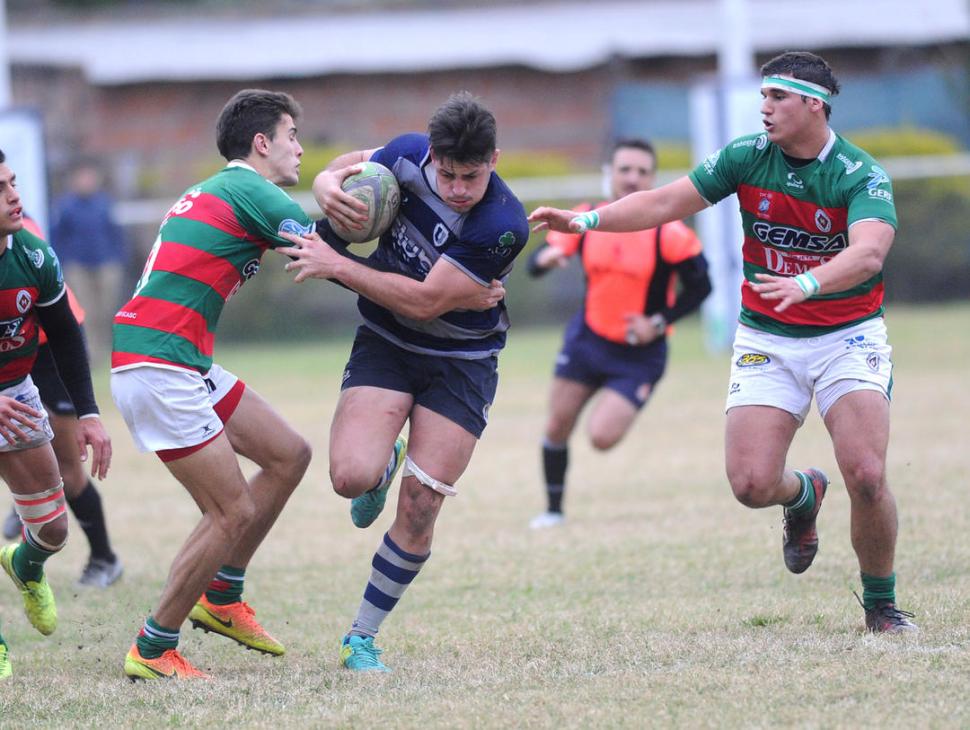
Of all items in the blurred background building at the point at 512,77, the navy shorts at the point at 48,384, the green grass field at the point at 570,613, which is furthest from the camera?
the blurred background building at the point at 512,77

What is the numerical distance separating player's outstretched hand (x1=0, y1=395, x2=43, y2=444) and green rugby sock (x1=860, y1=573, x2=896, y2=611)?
334 cm

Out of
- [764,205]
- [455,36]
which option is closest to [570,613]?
[764,205]

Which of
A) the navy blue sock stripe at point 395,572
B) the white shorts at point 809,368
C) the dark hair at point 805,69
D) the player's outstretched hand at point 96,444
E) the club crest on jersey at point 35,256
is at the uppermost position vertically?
the dark hair at point 805,69

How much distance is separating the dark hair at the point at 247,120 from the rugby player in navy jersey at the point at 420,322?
30 cm

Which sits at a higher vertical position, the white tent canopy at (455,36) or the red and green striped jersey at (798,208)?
the white tent canopy at (455,36)

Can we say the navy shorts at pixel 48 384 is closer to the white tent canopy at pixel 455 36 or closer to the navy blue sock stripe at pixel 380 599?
the navy blue sock stripe at pixel 380 599

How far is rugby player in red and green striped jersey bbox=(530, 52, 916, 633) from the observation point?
550 centimetres

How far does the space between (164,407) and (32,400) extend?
95cm

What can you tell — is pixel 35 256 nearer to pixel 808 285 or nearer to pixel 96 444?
pixel 96 444

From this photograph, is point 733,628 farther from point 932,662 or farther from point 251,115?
point 251,115

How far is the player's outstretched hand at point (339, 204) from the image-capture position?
530cm

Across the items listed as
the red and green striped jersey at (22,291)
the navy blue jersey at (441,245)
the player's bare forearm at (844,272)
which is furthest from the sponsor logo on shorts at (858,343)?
the red and green striped jersey at (22,291)

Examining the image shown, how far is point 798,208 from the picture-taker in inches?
221

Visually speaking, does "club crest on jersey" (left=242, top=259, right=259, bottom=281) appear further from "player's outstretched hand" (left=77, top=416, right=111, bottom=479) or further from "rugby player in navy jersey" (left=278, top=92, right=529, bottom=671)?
"player's outstretched hand" (left=77, top=416, right=111, bottom=479)
